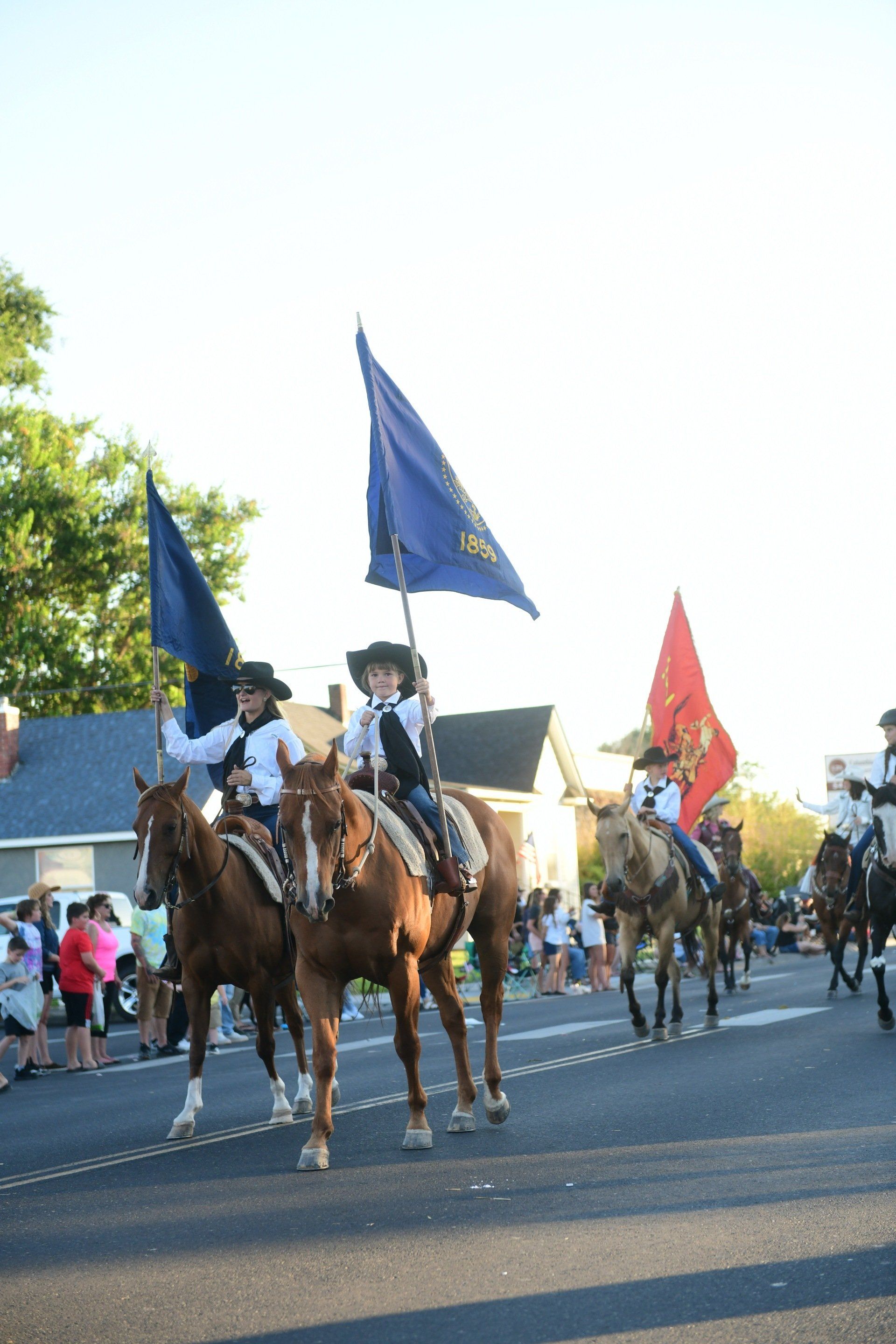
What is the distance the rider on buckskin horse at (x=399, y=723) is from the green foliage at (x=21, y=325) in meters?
42.2

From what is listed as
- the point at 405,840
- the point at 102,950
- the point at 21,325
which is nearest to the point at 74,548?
the point at 21,325

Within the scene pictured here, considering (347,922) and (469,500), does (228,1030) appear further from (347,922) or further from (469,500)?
(347,922)

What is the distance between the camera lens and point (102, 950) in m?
19.9

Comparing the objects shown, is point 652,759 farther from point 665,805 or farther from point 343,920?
point 343,920

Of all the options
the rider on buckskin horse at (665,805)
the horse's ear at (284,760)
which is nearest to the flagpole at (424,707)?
the horse's ear at (284,760)

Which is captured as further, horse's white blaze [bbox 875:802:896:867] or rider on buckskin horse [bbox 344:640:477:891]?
horse's white blaze [bbox 875:802:896:867]

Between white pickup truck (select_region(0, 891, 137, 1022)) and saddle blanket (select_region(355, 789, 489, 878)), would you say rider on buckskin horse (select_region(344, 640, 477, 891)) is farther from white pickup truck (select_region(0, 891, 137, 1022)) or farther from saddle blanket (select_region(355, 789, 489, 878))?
white pickup truck (select_region(0, 891, 137, 1022))

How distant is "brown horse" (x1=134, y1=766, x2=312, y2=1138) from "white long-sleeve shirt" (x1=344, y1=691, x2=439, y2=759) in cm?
120

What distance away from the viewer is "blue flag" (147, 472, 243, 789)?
41.6 feet

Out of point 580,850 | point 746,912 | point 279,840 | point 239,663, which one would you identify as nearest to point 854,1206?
point 279,840

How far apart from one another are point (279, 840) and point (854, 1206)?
4.08 m

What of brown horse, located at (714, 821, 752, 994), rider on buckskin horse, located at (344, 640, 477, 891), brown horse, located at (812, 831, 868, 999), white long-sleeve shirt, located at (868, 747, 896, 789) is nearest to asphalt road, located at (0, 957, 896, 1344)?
rider on buckskin horse, located at (344, 640, 477, 891)

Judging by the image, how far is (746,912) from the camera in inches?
960

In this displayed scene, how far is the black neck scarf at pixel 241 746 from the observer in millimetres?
11453
